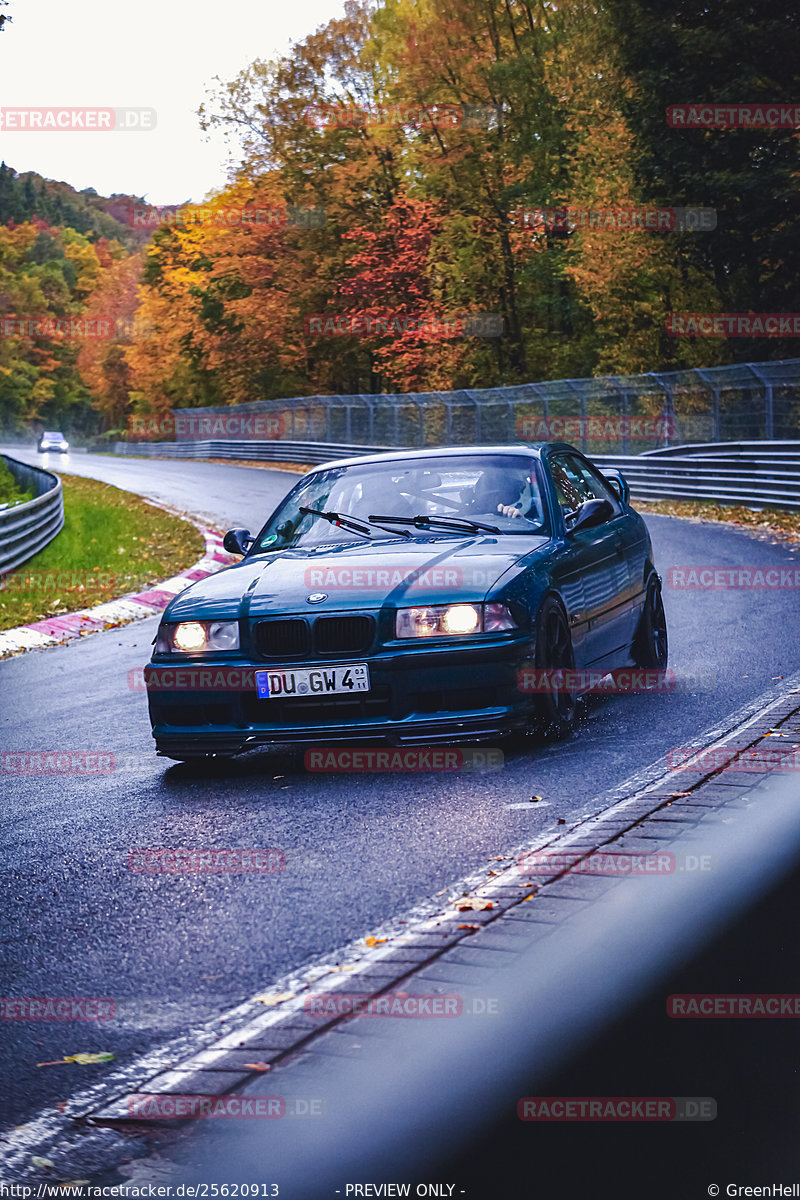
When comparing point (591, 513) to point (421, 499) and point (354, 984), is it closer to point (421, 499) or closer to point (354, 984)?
point (421, 499)

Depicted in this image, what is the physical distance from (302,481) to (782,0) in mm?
24887

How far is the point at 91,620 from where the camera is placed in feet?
46.3

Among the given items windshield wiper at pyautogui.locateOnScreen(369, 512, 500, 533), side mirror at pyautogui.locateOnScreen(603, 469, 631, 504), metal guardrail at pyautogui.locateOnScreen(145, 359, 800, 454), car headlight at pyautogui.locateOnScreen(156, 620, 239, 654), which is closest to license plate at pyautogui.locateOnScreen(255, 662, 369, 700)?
car headlight at pyautogui.locateOnScreen(156, 620, 239, 654)

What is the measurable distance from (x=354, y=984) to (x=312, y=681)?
2948mm

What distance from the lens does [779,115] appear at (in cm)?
2878

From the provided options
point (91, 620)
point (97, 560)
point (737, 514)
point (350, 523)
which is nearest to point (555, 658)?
point (350, 523)

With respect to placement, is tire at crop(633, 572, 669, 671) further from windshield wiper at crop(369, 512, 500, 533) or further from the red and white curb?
the red and white curb

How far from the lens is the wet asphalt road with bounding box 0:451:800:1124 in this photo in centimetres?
358

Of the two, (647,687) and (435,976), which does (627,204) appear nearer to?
(647,687)

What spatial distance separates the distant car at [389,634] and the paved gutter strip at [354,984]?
122 cm

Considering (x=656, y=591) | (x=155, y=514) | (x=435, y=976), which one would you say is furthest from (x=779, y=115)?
(x=435, y=976)

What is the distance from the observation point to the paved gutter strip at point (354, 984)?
248 centimetres

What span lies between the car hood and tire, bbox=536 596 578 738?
0.30 metres

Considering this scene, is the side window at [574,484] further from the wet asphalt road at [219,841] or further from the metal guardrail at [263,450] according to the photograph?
the metal guardrail at [263,450]
